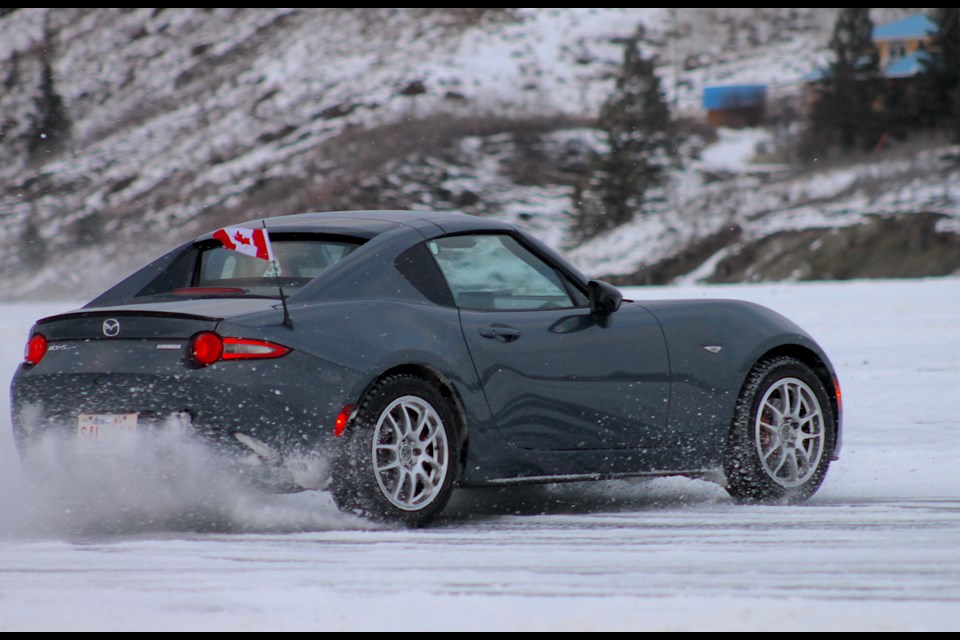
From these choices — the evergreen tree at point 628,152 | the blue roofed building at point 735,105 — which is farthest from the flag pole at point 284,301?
the blue roofed building at point 735,105

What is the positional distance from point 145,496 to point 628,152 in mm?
51835

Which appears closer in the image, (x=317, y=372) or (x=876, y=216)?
(x=317, y=372)

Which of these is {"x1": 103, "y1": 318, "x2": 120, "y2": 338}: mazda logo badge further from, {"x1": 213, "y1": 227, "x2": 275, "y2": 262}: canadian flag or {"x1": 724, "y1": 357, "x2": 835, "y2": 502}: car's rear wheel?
{"x1": 724, "y1": 357, "x2": 835, "y2": 502}: car's rear wheel

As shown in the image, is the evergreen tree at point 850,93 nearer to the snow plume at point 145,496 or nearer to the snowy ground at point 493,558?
the snowy ground at point 493,558

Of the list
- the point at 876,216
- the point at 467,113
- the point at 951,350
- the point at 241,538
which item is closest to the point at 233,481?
the point at 241,538

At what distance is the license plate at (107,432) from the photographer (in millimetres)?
6188

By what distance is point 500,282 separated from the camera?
24.4ft

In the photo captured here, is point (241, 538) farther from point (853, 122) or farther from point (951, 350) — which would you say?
point (853, 122)

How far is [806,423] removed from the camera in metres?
7.83

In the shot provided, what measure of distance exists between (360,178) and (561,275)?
54.4 meters

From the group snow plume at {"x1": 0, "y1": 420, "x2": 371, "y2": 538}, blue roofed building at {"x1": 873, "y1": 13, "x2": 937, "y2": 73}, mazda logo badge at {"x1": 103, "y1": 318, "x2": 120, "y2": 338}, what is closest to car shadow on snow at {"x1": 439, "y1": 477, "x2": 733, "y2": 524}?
snow plume at {"x1": 0, "y1": 420, "x2": 371, "y2": 538}

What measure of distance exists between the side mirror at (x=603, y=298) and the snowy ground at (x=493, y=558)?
940 mm

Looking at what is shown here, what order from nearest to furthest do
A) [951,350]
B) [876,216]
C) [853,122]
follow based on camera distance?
[951,350]
[876,216]
[853,122]

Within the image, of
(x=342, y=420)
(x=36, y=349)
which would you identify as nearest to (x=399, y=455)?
(x=342, y=420)
